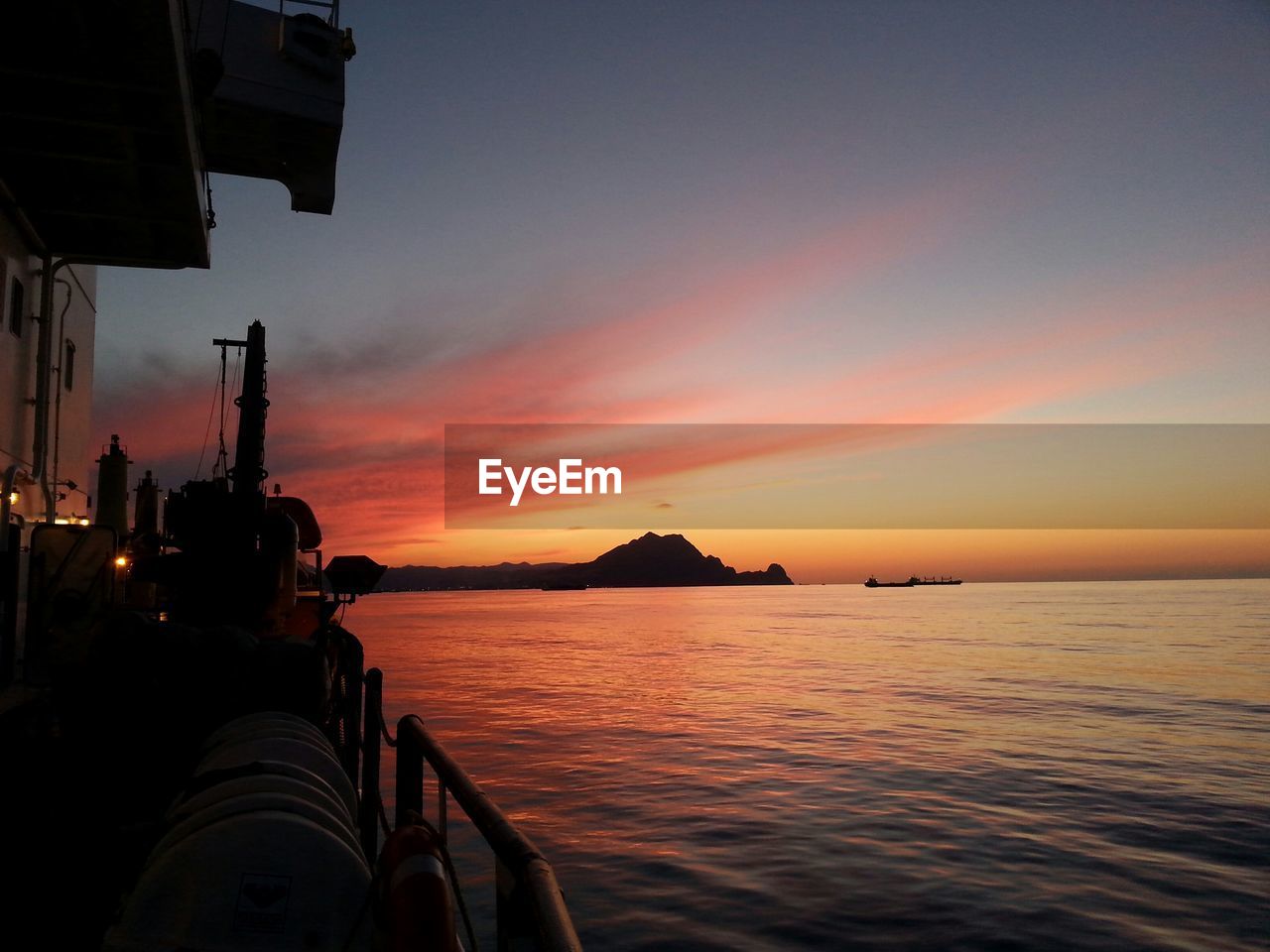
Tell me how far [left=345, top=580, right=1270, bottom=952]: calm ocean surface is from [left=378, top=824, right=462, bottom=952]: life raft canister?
28.2 ft

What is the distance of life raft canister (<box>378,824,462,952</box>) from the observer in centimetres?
365

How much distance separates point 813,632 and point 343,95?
76.5 meters

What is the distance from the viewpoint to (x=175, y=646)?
27.4 feet

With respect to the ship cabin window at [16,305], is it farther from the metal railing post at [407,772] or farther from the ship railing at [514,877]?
the ship railing at [514,877]

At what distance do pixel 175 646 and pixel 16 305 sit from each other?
413 inches

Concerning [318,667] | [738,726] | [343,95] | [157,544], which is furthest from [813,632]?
[318,667]

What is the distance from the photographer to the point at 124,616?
8.29m

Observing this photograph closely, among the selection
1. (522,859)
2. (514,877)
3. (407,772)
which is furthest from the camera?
(407,772)

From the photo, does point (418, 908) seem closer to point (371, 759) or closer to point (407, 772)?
point (407, 772)

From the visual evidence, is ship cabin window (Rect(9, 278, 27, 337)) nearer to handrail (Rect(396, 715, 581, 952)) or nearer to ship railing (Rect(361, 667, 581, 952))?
ship railing (Rect(361, 667, 581, 952))

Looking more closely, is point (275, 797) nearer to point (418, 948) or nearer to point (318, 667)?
point (418, 948)

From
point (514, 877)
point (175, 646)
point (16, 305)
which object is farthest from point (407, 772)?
point (16, 305)

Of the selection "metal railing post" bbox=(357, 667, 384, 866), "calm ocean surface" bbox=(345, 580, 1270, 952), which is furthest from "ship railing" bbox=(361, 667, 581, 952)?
"calm ocean surface" bbox=(345, 580, 1270, 952)

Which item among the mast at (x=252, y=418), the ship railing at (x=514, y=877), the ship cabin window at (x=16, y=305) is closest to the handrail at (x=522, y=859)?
the ship railing at (x=514, y=877)
